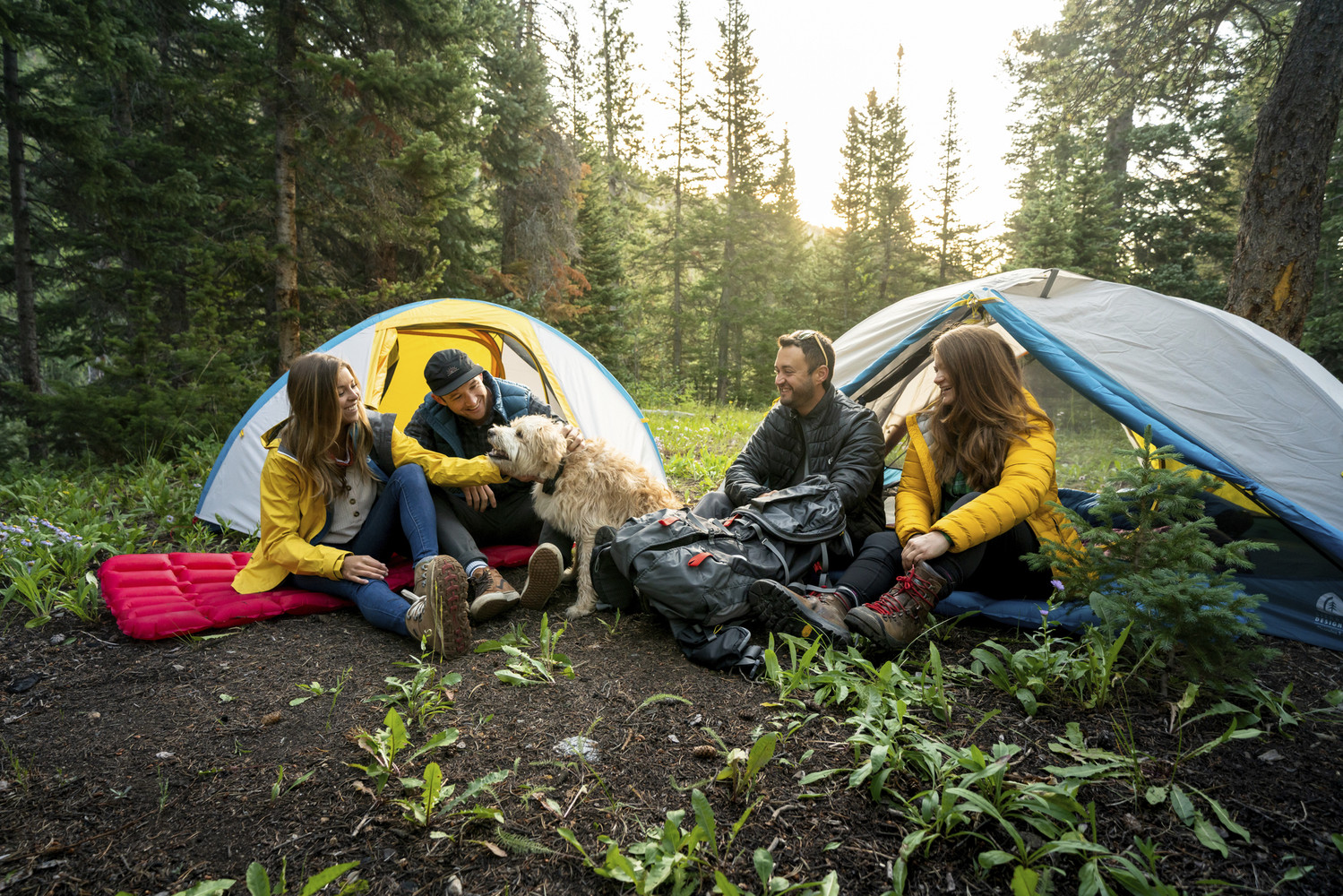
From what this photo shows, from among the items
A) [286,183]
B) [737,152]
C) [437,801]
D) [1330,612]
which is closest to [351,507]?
[437,801]

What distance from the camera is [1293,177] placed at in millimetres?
4543

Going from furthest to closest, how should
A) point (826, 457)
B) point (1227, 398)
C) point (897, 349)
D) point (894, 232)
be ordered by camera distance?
point (894, 232), point (897, 349), point (826, 457), point (1227, 398)

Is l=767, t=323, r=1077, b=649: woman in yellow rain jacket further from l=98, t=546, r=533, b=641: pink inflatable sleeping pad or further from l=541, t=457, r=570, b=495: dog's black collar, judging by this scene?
l=98, t=546, r=533, b=641: pink inflatable sleeping pad

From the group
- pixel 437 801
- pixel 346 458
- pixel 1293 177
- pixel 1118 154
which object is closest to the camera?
pixel 437 801

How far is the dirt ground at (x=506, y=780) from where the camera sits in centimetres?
167

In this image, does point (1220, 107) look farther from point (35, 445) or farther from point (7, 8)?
point (35, 445)

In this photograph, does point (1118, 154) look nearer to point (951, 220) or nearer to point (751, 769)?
point (951, 220)

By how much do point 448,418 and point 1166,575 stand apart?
384 cm

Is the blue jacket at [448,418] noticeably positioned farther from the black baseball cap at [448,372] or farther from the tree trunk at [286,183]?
the tree trunk at [286,183]

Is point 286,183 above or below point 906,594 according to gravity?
above

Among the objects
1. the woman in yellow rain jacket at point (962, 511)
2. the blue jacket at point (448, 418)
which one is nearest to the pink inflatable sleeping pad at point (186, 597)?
the blue jacket at point (448, 418)

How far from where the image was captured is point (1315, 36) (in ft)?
14.4

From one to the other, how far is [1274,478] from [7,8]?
954 centimetres

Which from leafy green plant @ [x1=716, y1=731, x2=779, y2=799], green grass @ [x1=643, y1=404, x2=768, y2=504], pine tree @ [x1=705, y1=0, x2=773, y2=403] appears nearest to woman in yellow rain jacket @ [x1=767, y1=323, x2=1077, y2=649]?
leafy green plant @ [x1=716, y1=731, x2=779, y2=799]
